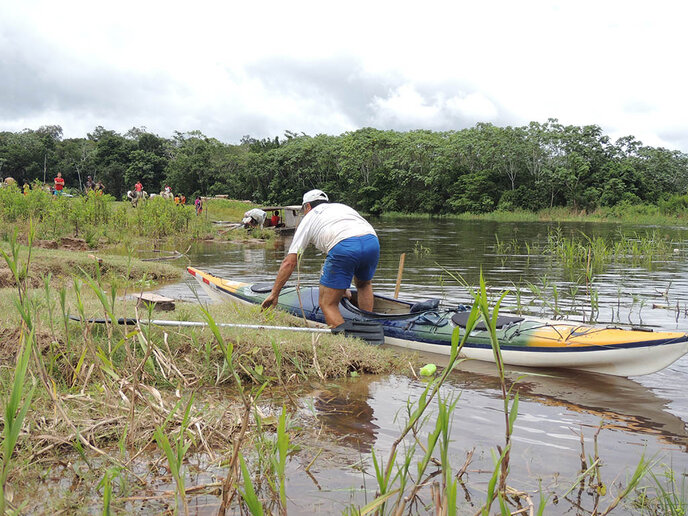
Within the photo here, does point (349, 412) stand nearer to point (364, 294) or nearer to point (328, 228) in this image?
point (328, 228)

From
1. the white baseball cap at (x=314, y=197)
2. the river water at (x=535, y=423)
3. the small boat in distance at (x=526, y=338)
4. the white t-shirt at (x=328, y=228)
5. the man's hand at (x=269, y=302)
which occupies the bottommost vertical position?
the river water at (x=535, y=423)

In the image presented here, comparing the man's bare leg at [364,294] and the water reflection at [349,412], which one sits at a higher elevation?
the man's bare leg at [364,294]

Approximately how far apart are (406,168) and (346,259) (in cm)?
4999

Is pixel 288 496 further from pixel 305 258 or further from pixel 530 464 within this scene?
pixel 305 258

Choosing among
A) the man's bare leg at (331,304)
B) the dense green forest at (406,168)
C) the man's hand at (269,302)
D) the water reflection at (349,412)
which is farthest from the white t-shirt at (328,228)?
the dense green forest at (406,168)

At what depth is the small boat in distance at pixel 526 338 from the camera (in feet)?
17.4

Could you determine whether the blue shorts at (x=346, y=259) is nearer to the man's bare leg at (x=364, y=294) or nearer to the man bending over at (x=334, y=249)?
the man bending over at (x=334, y=249)

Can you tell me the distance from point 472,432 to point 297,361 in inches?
70.4

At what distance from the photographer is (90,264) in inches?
Answer: 453

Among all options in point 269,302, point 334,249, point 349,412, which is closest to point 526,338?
point 334,249

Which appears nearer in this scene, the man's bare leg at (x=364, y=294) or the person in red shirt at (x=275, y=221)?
the man's bare leg at (x=364, y=294)

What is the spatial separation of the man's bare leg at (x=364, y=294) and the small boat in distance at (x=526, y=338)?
0.18 metres

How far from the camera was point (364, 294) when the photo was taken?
7137 millimetres

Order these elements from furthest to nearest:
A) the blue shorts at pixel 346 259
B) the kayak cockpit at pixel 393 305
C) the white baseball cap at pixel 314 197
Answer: the white baseball cap at pixel 314 197
the kayak cockpit at pixel 393 305
the blue shorts at pixel 346 259
